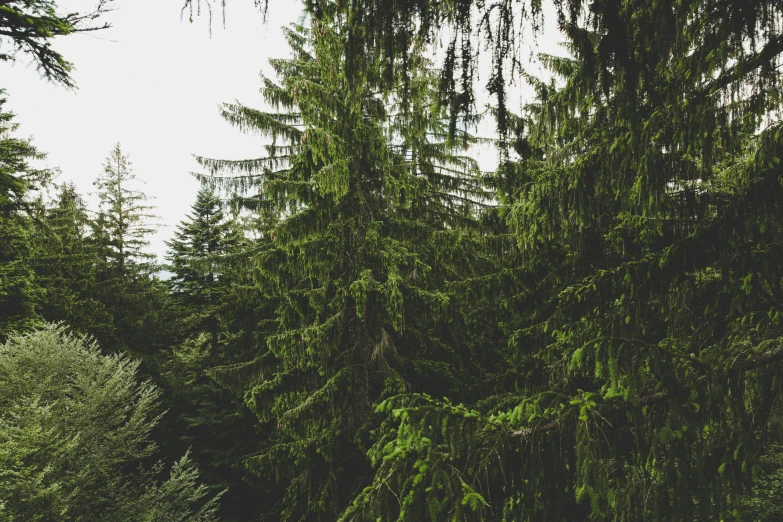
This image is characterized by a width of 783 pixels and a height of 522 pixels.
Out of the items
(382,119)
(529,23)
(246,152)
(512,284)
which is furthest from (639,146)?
(246,152)

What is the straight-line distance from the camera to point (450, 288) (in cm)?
758

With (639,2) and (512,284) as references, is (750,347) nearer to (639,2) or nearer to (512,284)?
(639,2)

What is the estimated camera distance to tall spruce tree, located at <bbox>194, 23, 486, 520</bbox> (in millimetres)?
7188

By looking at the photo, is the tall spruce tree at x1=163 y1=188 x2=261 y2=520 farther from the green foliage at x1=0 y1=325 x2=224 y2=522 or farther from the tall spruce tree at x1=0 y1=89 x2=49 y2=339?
the tall spruce tree at x1=0 y1=89 x2=49 y2=339

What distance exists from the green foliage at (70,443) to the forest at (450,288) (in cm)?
7

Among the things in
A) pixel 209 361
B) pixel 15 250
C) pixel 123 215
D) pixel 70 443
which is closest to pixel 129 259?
pixel 123 215

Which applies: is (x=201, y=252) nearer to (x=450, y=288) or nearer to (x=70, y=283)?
(x=70, y=283)

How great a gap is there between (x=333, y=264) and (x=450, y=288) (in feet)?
7.49

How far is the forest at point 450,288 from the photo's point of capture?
188 centimetres

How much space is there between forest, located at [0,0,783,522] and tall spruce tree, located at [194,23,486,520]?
0.06 meters

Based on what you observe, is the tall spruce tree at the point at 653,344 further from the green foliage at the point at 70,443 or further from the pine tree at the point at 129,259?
the pine tree at the point at 129,259

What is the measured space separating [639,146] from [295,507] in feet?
28.6

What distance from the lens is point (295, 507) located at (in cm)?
832

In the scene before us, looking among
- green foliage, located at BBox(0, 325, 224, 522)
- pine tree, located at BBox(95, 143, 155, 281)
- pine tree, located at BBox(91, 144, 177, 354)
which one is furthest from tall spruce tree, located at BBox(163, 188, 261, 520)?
green foliage, located at BBox(0, 325, 224, 522)
